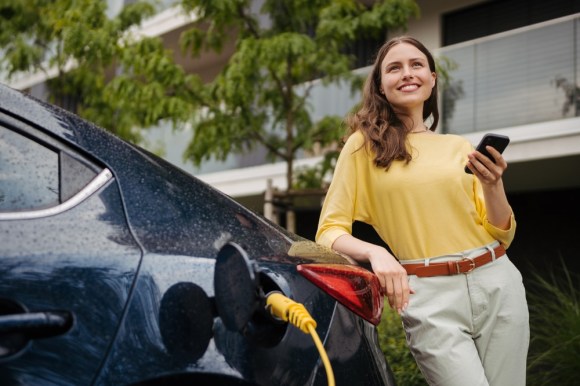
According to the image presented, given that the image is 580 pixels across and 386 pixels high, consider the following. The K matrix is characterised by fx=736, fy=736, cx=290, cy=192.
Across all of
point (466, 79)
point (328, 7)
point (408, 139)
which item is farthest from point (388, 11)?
point (408, 139)

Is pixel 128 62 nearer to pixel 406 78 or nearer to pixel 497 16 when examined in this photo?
pixel 497 16

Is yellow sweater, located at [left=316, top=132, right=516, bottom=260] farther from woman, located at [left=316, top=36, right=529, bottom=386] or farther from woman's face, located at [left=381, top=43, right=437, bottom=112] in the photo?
woman's face, located at [left=381, top=43, right=437, bottom=112]

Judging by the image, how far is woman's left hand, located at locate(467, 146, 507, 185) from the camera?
6.41 ft

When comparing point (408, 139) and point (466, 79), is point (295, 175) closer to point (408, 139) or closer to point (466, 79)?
point (466, 79)

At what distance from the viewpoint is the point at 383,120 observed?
2.29 metres

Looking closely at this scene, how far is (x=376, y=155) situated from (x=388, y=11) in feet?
18.6

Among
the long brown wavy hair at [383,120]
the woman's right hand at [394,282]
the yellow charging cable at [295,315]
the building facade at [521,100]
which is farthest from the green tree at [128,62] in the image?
the yellow charging cable at [295,315]

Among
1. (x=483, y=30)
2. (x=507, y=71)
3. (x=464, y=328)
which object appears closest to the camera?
(x=464, y=328)

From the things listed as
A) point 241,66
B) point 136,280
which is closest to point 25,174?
point 136,280

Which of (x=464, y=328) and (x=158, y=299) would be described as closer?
(x=158, y=299)

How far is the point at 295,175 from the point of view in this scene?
28.6 feet

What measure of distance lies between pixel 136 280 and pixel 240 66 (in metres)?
6.13

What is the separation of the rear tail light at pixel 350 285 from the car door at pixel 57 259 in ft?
1.31

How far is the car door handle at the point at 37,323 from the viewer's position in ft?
4.18
